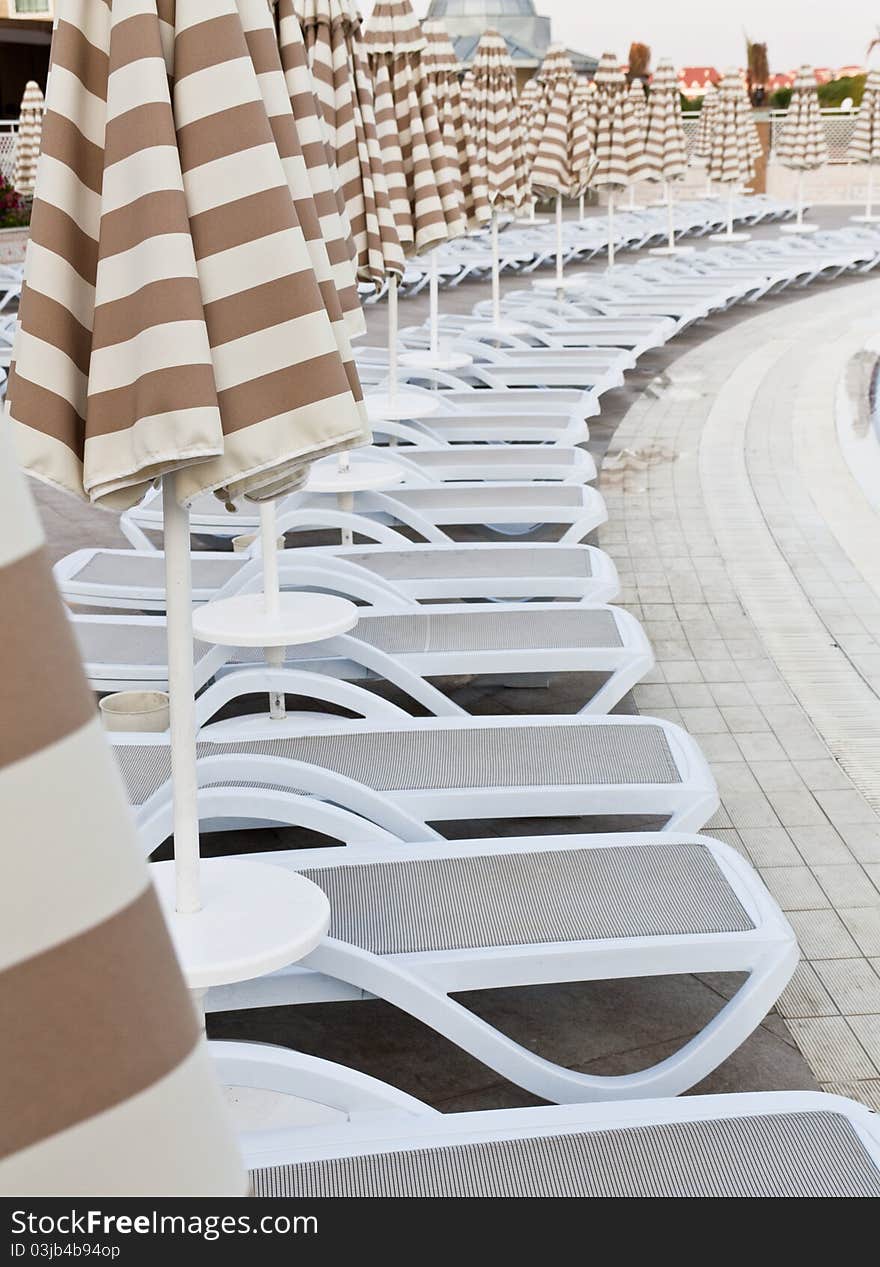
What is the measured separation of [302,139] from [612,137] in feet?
46.5

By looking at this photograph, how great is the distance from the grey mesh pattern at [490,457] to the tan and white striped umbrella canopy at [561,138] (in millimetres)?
7594

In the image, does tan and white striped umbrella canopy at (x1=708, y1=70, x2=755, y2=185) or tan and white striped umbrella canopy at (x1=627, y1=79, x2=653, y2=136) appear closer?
tan and white striped umbrella canopy at (x1=627, y1=79, x2=653, y2=136)

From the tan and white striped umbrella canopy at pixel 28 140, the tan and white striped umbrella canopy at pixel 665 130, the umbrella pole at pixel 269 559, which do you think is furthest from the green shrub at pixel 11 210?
the umbrella pole at pixel 269 559

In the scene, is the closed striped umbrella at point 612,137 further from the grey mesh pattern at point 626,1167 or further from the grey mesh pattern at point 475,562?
the grey mesh pattern at point 626,1167

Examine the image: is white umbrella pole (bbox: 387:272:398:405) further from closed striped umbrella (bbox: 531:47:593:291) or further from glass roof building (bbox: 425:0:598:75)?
glass roof building (bbox: 425:0:598:75)

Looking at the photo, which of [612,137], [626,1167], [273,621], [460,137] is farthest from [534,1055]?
[612,137]

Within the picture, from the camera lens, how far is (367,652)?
13.5ft

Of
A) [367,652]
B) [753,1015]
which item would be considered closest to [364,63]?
[367,652]

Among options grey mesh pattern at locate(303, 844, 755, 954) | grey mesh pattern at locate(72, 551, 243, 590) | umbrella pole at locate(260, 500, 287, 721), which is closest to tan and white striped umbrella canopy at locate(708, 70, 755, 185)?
grey mesh pattern at locate(72, 551, 243, 590)

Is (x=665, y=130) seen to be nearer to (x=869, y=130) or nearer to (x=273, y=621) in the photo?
(x=869, y=130)

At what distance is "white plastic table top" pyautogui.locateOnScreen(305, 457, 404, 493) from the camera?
17.2 feet

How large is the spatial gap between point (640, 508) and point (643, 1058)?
477 centimetres

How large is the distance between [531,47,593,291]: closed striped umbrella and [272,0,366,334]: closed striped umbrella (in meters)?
10.5

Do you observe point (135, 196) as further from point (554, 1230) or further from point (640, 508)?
point (640, 508)
